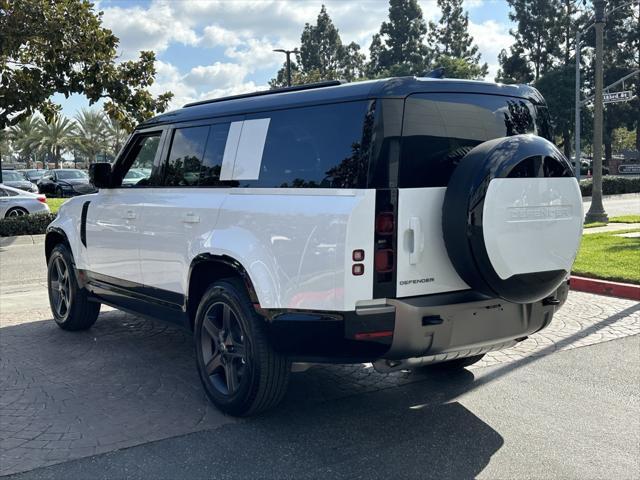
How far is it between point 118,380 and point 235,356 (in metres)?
1.33

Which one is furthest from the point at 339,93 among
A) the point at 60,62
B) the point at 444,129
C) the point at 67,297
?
the point at 60,62

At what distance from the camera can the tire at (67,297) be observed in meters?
6.57

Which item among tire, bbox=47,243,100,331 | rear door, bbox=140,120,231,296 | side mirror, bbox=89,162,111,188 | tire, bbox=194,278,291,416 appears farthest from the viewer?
tire, bbox=47,243,100,331

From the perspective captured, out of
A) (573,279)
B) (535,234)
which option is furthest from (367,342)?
(573,279)

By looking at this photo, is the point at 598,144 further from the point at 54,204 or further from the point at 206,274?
the point at 54,204

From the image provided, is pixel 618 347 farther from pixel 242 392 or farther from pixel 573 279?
pixel 242 392

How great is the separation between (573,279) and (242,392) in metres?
6.03

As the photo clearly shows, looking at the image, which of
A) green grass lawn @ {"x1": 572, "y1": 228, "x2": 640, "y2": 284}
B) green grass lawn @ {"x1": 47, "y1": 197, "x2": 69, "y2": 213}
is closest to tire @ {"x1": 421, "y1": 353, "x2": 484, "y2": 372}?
green grass lawn @ {"x1": 572, "y1": 228, "x2": 640, "y2": 284}

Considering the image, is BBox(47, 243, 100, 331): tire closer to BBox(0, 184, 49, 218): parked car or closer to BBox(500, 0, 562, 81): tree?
BBox(0, 184, 49, 218): parked car

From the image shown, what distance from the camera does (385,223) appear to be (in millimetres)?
3625

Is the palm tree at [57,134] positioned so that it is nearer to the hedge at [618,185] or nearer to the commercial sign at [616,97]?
the hedge at [618,185]

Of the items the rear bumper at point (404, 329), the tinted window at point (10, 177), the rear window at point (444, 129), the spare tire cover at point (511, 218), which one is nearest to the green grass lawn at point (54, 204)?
the tinted window at point (10, 177)

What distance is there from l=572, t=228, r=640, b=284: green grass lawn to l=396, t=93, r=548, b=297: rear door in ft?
17.5

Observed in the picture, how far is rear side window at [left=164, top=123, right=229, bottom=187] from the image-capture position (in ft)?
15.3
